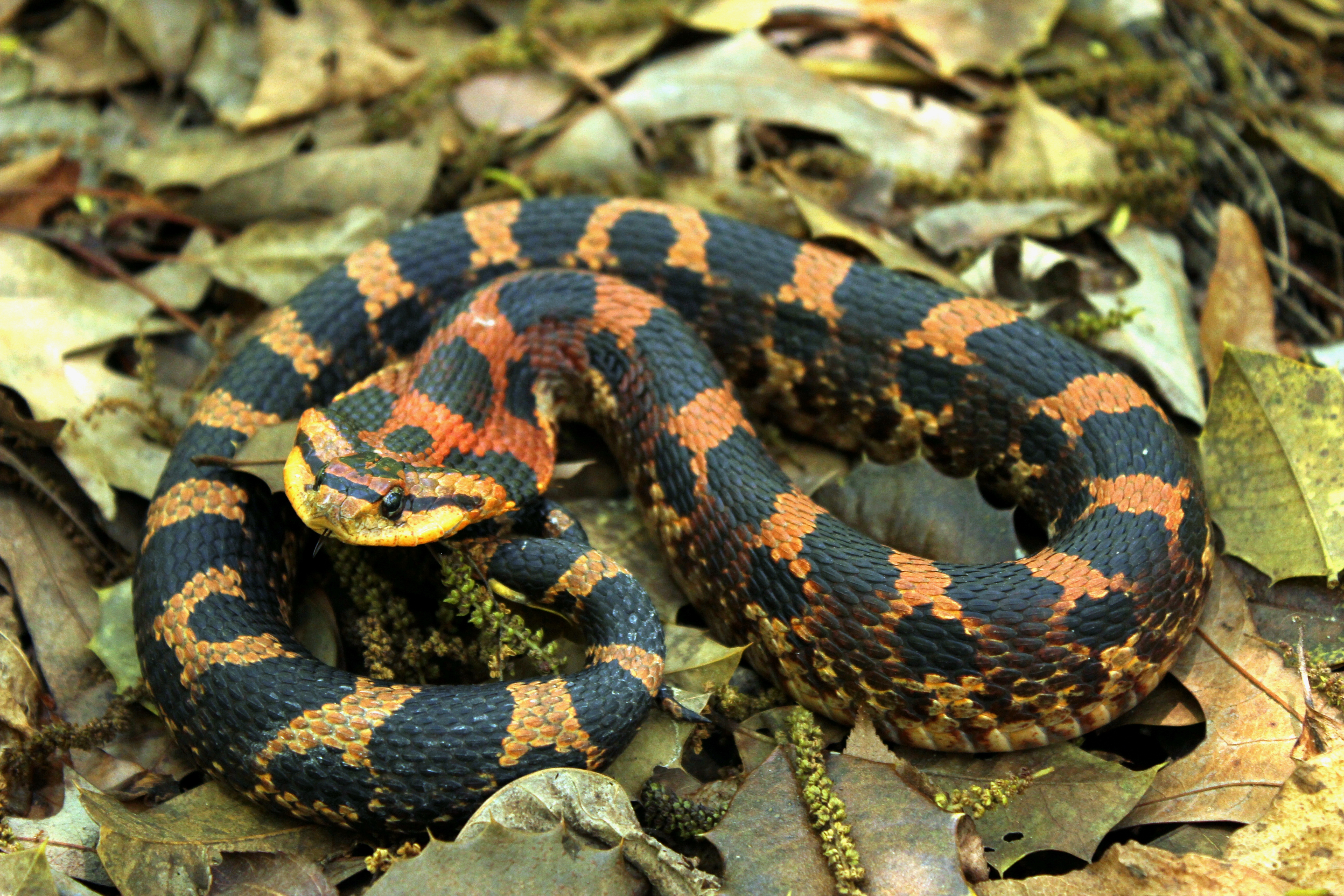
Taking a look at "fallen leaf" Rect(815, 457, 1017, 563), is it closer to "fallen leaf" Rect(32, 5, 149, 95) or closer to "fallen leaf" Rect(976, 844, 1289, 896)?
"fallen leaf" Rect(976, 844, 1289, 896)

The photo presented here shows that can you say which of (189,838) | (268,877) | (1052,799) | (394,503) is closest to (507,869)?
(268,877)

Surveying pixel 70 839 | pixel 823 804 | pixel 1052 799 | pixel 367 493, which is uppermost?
pixel 367 493

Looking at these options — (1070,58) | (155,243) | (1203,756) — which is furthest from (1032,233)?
(155,243)

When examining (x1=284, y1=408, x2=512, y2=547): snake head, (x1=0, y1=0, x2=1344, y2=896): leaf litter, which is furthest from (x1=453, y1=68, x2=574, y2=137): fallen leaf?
(x1=284, y1=408, x2=512, y2=547): snake head

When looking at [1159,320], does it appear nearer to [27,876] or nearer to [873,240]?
[873,240]

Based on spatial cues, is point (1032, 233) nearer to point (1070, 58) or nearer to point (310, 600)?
point (1070, 58)

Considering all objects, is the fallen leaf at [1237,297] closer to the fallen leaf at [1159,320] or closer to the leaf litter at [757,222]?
the leaf litter at [757,222]
